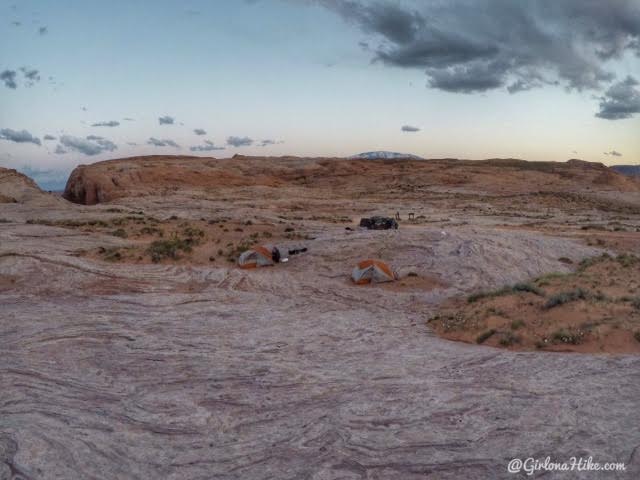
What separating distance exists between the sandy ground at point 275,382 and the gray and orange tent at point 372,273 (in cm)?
60

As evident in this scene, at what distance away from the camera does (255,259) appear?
1003 inches

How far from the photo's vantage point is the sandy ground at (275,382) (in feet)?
28.6

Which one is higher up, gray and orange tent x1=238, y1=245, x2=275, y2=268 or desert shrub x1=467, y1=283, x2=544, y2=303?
desert shrub x1=467, y1=283, x2=544, y2=303

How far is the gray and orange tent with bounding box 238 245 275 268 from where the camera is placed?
82.9 feet

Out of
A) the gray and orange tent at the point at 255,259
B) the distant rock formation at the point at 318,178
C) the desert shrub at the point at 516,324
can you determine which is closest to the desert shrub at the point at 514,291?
the desert shrub at the point at 516,324

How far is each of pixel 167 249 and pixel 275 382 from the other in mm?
16703

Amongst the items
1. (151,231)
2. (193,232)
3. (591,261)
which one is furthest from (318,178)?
(591,261)

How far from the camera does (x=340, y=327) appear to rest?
16.3 metres

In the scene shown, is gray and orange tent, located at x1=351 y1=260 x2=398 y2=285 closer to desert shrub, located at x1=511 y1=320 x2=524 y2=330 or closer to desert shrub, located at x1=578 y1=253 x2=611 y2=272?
desert shrub, located at x1=511 y1=320 x2=524 y2=330

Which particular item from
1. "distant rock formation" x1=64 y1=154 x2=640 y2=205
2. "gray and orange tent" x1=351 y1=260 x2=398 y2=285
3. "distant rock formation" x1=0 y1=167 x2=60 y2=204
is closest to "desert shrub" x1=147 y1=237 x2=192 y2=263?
"gray and orange tent" x1=351 y1=260 x2=398 y2=285

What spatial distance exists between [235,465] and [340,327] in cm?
793

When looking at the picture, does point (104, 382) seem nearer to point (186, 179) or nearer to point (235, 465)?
A: point (235, 465)
